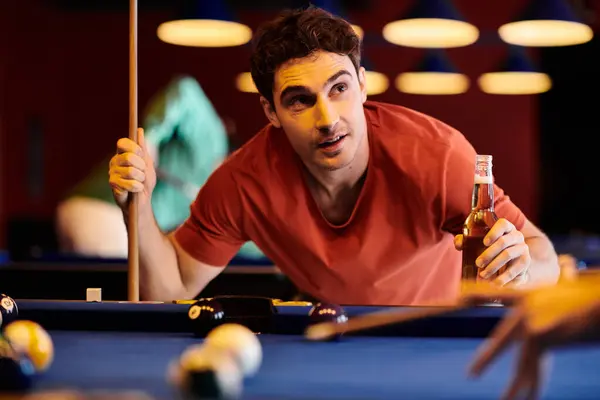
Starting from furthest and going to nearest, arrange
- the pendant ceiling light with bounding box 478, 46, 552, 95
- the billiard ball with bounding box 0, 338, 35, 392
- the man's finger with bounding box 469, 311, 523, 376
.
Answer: the pendant ceiling light with bounding box 478, 46, 552, 95 → the billiard ball with bounding box 0, 338, 35, 392 → the man's finger with bounding box 469, 311, 523, 376

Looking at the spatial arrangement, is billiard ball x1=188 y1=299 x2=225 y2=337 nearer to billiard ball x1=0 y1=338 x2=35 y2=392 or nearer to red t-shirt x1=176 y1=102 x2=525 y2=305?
billiard ball x1=0 y1=338 x2=35 y2=392

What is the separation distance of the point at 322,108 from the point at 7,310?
104 cm

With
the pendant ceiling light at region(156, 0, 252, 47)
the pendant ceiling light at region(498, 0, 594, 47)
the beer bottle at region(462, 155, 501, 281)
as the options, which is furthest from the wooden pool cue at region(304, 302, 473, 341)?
the pendant ceiling light at region(498, 0, 594, 47)

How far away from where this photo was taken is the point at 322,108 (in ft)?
8.50

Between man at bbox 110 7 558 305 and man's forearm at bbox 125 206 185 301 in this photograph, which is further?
man's forearm at bbox 125 206 185 301

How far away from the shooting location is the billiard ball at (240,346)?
4.81 ft

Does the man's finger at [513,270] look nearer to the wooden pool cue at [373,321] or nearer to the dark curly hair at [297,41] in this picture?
the wooden pool cue at [373,321]

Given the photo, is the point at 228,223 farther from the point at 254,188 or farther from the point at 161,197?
the point at 161,197

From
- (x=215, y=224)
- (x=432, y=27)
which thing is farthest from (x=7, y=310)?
(x=432, y=27)

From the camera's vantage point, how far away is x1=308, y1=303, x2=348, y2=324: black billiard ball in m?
1.94

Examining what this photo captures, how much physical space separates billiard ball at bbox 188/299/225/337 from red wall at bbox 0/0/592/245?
24.8ft

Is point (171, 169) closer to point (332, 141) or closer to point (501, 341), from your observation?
point (332, 141)

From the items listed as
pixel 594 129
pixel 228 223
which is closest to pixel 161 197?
pixel 228 223

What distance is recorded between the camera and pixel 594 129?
32.4ft
